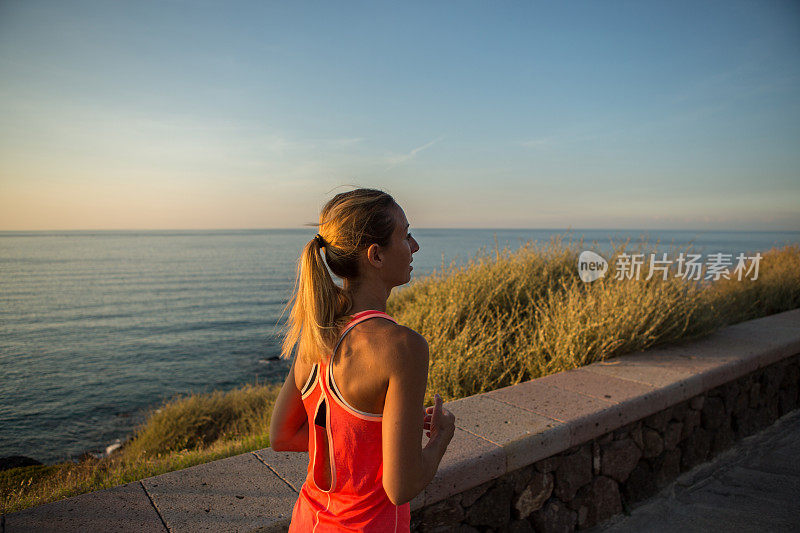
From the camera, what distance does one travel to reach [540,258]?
24.5ft

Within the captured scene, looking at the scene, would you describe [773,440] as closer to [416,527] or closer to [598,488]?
[598,488]

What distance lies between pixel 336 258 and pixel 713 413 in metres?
4.05

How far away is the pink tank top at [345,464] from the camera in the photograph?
121 cm

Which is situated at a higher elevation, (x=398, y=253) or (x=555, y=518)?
(x=398, y=253)

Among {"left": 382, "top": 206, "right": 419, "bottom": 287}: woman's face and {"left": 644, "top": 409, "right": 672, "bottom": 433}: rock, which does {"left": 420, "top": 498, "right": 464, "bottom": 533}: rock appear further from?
{"left": 644, "top": 409, "right": 672, "bottom": 433}: rock

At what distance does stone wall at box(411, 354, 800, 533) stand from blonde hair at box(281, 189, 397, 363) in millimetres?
1427

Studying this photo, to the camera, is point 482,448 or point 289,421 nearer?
point 289,421

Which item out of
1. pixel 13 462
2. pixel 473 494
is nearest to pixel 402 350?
pixel 473 494

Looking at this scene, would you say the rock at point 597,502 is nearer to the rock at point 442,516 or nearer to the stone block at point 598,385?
the stone block at point 598,385

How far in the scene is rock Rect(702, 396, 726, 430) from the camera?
3.87 metres

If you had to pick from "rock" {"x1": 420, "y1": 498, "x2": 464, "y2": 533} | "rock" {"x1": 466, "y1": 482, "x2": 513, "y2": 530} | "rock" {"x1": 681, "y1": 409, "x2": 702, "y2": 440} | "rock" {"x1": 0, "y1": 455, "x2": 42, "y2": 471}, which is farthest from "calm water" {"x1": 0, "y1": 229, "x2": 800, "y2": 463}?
"rock" {"x1": 420, "y1": 498, "x2": 464, "y2": 533}

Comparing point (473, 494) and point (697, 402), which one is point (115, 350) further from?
point (697, 402)

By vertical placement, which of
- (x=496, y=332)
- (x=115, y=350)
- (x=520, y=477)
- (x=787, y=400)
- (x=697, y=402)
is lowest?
(x=115, y=350)

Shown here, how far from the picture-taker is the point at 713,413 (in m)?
3.93
